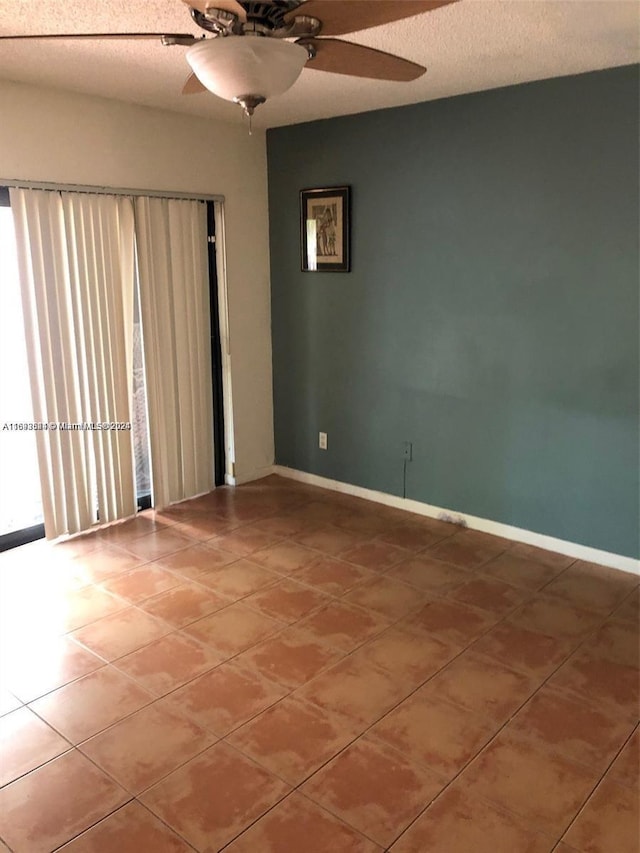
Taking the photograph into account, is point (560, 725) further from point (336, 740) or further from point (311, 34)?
point (311, 34)

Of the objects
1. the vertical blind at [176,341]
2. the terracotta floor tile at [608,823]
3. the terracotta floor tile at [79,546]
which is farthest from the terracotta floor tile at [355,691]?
the vertical blind at [176,341]

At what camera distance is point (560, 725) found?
2254 mm

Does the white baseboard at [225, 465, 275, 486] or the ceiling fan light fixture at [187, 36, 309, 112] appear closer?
the ceiling fan light fixture at [187, 36, 309, 112]

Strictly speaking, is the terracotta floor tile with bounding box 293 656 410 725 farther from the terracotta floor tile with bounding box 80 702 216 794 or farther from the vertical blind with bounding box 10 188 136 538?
the vertical blind with bounding box 10 188 136 538

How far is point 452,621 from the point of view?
2873 millimetres

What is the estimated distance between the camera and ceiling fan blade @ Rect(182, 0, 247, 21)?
1.49 meters

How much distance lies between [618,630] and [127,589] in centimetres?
211

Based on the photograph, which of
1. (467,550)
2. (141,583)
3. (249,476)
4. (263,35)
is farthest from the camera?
(249,476)

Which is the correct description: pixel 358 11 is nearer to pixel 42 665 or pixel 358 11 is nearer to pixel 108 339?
pixel 42 665

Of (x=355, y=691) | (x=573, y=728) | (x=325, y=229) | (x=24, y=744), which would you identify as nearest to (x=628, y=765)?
(x=573, y=728)

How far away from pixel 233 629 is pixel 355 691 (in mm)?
623

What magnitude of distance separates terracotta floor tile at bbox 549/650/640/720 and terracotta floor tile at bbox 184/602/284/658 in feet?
3.64

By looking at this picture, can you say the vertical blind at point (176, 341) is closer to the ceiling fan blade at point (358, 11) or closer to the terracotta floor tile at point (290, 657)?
the terracotta floor tile at point (290, 657)

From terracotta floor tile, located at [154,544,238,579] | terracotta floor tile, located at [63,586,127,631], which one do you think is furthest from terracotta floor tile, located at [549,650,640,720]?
terracotta floor tile, located at [63,586,127,631]
